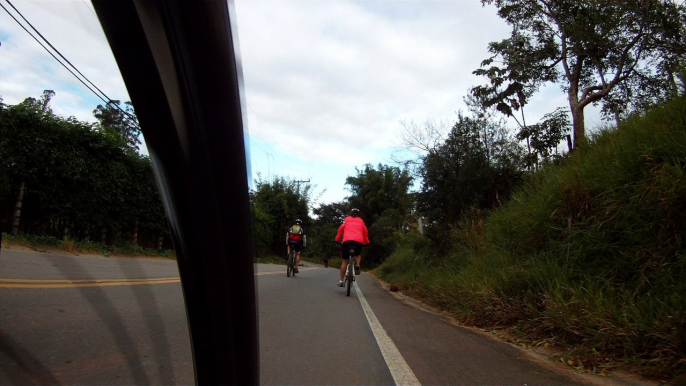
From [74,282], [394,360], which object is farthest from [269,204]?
[394,360]

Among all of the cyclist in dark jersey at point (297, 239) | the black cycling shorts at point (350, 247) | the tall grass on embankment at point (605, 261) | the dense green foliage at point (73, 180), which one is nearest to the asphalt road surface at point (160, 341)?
the dense green foliage at point (73, 180)

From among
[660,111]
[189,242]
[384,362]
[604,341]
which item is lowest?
[384,362]

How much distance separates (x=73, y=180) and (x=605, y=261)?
5867 mm

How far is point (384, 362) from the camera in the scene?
165 inches

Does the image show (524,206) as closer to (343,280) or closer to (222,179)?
(343,280)

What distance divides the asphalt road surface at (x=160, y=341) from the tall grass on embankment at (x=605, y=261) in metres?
0.60

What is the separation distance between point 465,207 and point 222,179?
38.9ft

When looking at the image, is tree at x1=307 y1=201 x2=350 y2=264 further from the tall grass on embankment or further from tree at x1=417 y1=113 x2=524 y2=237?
the tall grass on embankment

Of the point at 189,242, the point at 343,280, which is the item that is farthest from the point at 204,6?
the point at 343,280

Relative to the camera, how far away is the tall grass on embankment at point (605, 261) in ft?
13.4

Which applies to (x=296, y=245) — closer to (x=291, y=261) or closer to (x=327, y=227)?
(x=291, y=261)

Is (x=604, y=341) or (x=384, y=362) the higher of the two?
(x=604, y=341)

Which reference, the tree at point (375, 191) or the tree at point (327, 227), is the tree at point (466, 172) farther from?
the tree at point (327, 227)

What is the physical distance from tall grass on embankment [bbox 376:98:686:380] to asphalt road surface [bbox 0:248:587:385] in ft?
1.98
